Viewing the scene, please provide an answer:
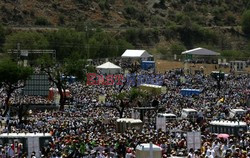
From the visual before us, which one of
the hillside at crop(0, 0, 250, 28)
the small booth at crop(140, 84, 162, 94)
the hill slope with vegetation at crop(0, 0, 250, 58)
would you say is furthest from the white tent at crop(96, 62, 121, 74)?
the hillside at crop(0, 0, 250, 28)

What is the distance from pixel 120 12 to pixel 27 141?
347ft

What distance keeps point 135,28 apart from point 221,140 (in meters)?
96.3

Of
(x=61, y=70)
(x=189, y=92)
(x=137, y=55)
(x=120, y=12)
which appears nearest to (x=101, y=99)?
(x=61, y=70)

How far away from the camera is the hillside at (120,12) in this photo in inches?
4941

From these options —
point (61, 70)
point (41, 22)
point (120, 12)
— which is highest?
point (120, 12)

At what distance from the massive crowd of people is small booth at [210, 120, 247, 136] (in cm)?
59

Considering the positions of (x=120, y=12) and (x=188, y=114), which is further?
(x=120, y=12)

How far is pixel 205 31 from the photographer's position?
13125 cm

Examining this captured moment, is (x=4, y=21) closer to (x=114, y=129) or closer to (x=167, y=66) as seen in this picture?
(x=167, y=66)

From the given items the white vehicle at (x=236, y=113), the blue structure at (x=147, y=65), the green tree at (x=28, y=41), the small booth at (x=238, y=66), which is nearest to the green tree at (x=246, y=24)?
the green tree at (x=28, y=41)

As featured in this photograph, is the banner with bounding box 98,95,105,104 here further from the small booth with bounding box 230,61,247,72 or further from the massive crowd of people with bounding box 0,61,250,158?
the small booth with bounding box 230,61,247,72

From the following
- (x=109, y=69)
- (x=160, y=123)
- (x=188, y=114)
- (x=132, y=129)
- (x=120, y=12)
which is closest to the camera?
(x=160, y=123)

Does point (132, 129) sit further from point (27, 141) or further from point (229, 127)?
point (27, 141)

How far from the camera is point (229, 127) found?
127 ft
